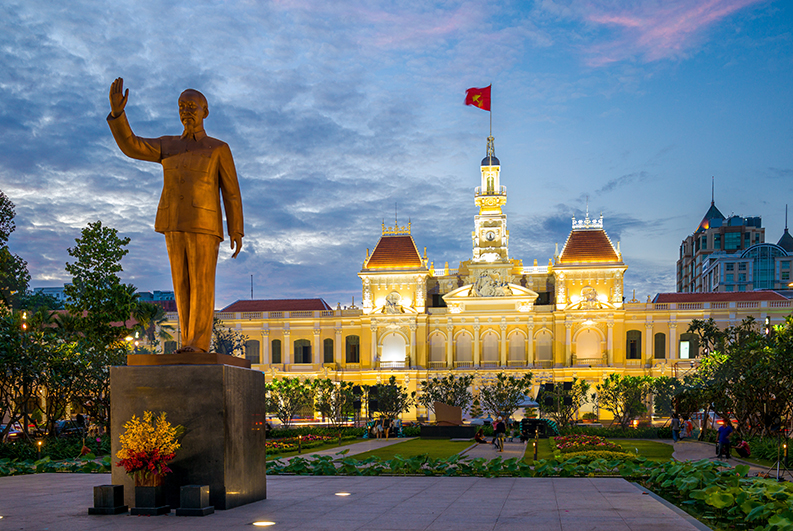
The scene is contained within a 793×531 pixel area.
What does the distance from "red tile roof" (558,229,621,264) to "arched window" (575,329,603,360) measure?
18.5ft

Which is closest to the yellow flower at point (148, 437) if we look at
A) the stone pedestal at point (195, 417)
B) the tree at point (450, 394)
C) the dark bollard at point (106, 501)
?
the stone pedestal at point (195, 417)

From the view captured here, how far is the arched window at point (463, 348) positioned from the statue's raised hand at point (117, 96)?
4947 cm

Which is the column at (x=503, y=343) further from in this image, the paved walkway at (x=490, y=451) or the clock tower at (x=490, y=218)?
the paved walkway at (x=490, y=451)

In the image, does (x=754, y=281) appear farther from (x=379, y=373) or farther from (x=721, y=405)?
(x=721, y=405)

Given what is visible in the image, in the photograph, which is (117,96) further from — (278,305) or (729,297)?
(729,297)

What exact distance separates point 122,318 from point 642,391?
93.0 feet

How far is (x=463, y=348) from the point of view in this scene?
189 feet

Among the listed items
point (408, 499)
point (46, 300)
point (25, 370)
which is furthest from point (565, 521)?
point (46, 300)

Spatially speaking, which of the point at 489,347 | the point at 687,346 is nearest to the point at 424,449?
the point at 489,347

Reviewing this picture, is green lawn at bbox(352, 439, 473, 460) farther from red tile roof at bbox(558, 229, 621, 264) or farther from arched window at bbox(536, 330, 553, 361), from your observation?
red tile roof at bbox(558, 229, 621, 264)

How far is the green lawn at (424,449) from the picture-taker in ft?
77.5

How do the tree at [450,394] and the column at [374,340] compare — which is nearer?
the tree at [450,394]

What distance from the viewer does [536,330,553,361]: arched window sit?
56062mm

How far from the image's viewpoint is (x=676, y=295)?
192 feet
